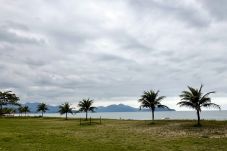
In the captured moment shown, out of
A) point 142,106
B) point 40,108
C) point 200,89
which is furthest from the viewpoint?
point 40,108

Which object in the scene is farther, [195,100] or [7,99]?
[7,99]

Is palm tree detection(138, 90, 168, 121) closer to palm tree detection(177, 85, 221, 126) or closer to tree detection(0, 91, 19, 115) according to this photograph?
palm tree detection(177, 85, 221, 126)

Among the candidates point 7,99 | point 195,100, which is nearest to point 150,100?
point 195,100

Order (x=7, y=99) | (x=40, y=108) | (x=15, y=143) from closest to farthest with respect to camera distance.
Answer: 1. (x=15, y=143)
2. (x=7, y=99)
3. (x=40, y=108)

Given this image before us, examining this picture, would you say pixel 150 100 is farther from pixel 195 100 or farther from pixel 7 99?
pixel 7 99

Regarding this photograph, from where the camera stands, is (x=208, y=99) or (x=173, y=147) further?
(x=208, y=99)

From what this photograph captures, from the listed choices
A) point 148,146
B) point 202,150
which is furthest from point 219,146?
point 148,146

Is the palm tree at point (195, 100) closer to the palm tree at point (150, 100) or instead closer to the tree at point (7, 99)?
the palm tree at point (150, 100)

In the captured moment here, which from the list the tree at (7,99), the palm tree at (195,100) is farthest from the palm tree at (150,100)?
the tree at (7,99)

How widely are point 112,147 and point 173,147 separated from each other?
597 centimetres

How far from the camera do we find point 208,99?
57.8m

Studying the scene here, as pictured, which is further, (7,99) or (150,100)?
(7,99)

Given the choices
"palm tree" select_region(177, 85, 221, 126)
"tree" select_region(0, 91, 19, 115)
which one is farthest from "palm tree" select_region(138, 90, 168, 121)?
"tree" select_region(0, 91, 19, 115)

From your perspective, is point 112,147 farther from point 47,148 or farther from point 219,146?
point 219,146
